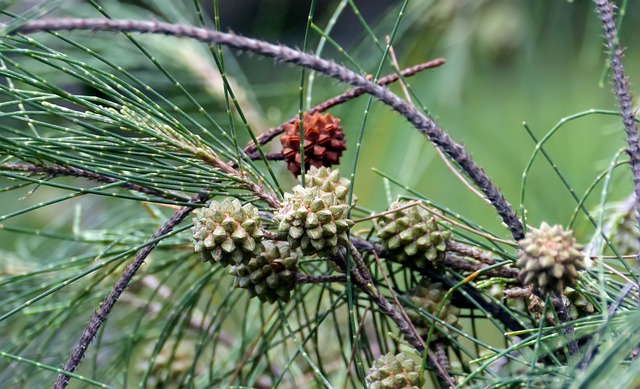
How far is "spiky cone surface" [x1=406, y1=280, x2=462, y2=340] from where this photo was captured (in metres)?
0.58

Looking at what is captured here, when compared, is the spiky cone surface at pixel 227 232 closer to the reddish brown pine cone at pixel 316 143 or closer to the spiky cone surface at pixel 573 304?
the reddish brown pine cone at pixel 316 143

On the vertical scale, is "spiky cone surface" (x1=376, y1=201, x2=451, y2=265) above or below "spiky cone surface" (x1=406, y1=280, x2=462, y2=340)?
above

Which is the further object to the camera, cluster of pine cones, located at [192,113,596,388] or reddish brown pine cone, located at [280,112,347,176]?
reddish brown pine cone, located at [280,112,347,176]

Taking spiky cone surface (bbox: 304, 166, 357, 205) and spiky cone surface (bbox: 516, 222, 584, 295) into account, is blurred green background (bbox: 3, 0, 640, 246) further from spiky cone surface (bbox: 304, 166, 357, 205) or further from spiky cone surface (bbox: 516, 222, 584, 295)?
spiky cone surface (bbox: 516, 222, 584, 295)

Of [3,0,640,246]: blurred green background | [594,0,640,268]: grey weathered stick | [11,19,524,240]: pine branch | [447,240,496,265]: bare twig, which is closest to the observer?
[11,19,524,240]: pine branch

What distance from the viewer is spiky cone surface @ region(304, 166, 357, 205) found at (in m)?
0.54

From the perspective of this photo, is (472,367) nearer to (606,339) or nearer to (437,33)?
(606,339)

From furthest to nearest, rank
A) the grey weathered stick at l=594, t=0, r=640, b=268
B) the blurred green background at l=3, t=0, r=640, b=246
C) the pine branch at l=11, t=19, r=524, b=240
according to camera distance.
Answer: the blurred green background at l=3, t=0, r=640, b=246 → the grey weathered stick at l=594, t=0, r=640, b=268 → the pine branch at l=11, t=19, r=524, b=240

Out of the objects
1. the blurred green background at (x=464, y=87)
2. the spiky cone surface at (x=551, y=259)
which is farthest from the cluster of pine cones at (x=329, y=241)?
the blurred green background at (x=464, y=87)

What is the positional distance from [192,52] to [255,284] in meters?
0.92

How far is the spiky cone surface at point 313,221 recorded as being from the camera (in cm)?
50

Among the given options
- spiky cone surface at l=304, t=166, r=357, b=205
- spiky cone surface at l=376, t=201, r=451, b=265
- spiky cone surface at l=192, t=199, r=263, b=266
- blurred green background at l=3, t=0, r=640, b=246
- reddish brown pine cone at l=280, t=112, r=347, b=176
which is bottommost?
spiky cone surface at l=376, t=201, r=451, b=265

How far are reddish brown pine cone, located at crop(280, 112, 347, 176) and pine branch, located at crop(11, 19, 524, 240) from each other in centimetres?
14

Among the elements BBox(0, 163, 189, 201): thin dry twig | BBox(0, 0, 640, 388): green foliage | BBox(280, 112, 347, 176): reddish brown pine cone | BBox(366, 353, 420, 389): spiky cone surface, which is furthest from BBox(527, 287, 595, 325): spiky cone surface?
BBox(0, 163, 189, 201): thin dry twig
